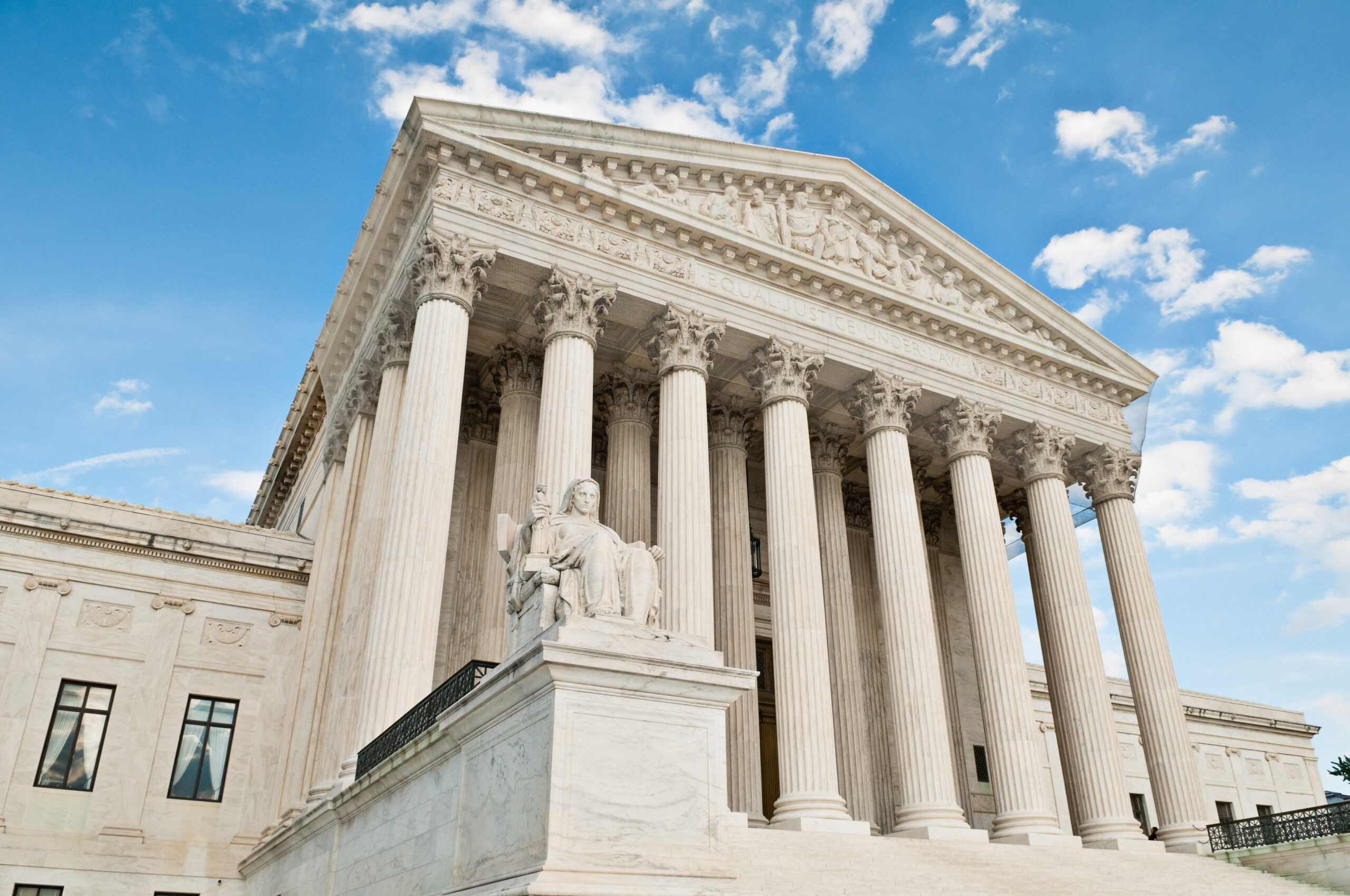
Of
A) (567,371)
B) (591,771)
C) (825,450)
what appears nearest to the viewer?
(591,771)

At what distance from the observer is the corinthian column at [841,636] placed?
2528cm

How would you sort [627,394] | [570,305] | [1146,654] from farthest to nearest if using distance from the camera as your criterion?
[1146,654]
[627,394]
[570,305]

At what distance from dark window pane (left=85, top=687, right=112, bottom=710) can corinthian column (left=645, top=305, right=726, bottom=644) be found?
1337 centimetres

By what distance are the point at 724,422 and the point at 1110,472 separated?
1178cm

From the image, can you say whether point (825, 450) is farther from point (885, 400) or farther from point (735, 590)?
point (735, 590)

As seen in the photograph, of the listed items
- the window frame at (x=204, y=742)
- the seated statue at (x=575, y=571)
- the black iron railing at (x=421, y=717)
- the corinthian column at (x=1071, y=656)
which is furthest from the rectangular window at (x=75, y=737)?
the corinthian column at (x=1071, y=656)

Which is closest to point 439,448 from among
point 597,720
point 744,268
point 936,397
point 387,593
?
point 387,593

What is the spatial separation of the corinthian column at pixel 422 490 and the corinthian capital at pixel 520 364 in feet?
12.0

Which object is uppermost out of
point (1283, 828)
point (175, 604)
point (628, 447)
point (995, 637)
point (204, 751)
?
point (628, 447)

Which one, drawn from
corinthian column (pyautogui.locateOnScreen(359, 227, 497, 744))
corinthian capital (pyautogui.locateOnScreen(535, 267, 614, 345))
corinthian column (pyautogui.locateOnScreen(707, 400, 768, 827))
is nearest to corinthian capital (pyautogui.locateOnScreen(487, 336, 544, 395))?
corinthian capital (pyautogui.locateOnScreen(535, 267, 614, 345))

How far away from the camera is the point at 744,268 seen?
→ 2441 cm

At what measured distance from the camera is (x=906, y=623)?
2284 centimetres

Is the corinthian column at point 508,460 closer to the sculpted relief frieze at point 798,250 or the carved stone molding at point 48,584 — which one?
the sculpted relief frieze at point 798,250

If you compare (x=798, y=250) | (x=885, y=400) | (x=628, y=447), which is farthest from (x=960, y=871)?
(x=798, y=250)
